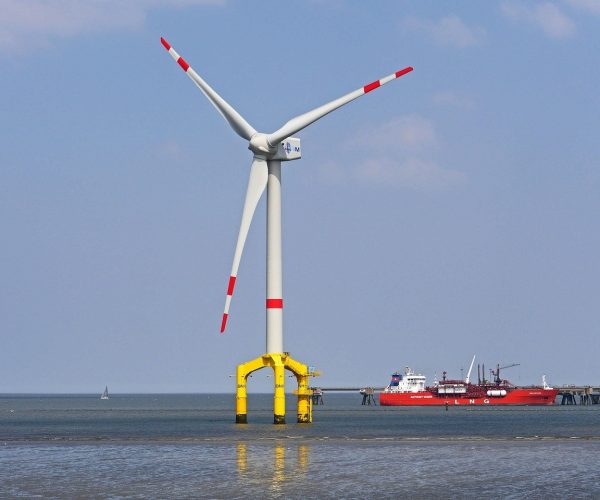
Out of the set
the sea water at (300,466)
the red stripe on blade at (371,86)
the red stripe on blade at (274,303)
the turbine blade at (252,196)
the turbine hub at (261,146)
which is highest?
the red stripe on blade at (371,86)

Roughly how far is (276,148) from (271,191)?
394cm

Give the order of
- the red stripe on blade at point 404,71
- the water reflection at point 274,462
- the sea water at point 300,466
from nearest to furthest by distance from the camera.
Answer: the sea water at point 300,466
the water reflection at point 274,462
the red stripe on blade at point 404,71

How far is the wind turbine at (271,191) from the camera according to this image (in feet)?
322

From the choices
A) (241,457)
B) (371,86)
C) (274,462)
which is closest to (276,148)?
(371,86)

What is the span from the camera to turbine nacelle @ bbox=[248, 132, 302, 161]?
99688 millimetres

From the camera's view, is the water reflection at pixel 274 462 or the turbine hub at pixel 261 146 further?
the turbine hub at pixel 261 146

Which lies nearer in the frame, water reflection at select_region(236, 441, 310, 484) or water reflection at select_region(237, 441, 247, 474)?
water reflection at select_region(236, 441, 310, 484)

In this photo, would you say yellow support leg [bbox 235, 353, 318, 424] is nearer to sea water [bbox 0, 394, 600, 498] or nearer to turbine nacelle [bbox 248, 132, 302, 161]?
sea water [bbox 0, 394, 600, 498]

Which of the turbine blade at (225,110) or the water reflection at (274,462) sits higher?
the turbine blade at (225,110)

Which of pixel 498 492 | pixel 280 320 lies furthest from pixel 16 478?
pixel 280 320

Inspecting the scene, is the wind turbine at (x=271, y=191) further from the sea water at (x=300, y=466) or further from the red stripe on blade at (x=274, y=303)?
the sea water at (x=300, y=466)

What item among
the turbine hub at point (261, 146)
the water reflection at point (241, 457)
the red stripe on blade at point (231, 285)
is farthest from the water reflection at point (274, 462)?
the turbine hub at point (261, 146)

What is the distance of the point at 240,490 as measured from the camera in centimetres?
5109

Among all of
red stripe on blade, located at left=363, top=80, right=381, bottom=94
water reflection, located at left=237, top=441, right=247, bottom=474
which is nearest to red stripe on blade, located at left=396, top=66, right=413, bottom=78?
red stripe on blade, located at left=363, top=80, right=381, bottom=94
